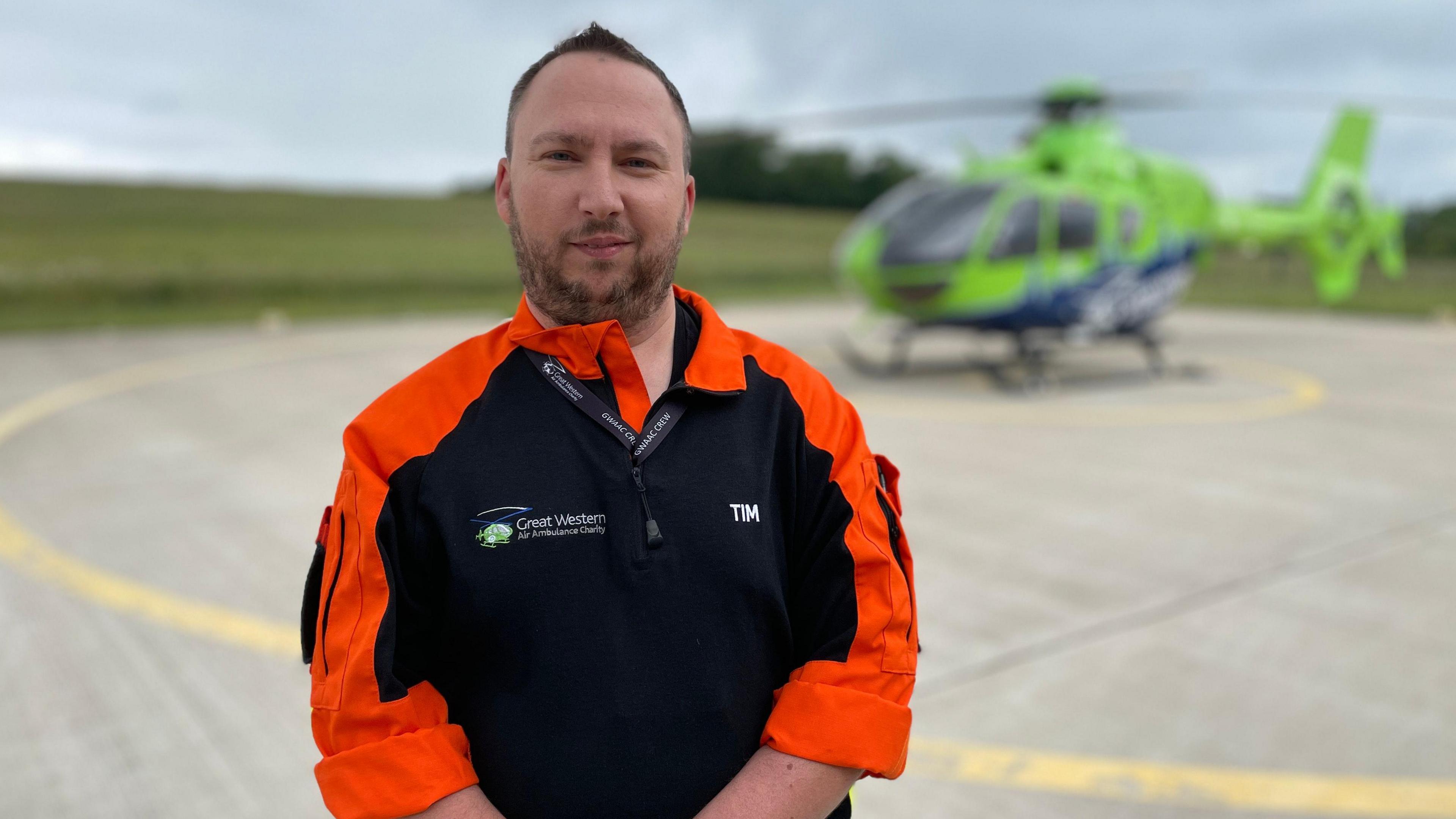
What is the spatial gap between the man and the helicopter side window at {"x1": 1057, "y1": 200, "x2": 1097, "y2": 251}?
9.72 metres

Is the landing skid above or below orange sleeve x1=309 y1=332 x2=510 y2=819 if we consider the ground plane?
below

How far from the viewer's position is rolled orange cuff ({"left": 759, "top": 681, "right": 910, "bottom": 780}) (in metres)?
1.26

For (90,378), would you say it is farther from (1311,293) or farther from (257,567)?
(1311,293)

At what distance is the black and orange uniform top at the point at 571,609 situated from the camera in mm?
1213

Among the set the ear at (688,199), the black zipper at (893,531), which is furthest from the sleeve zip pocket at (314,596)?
the black zipper at (893,531)

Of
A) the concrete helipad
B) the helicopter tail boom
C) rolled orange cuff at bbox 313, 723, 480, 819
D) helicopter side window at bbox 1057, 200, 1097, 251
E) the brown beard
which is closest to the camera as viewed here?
rolled orange cuff at bbox 313, 723, 480, 819

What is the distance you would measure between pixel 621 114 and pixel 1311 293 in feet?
94.0

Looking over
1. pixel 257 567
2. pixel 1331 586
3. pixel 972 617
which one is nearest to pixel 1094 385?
pixel 1331 586

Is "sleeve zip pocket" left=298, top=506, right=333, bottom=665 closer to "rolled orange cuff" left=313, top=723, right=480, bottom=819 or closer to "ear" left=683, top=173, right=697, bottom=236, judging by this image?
"rolled orange cuff" left=313, top=723, right=480, bottom=819

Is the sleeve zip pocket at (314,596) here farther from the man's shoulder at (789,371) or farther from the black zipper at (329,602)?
the man's shoulder at (789,371)

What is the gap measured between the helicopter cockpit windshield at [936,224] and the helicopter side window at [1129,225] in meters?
1.65

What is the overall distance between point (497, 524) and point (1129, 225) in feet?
35.9

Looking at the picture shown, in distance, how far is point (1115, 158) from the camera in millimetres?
10852

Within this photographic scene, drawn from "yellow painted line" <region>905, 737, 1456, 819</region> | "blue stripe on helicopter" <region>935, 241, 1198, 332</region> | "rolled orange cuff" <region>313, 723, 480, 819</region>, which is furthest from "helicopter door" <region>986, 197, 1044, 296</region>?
"rolled orange cuff" <region>313, 723, 480, 819</region>
